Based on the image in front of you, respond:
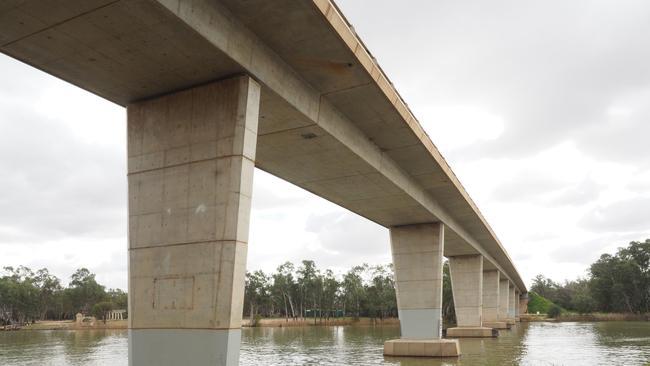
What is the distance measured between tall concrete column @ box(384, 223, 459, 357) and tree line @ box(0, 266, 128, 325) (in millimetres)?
100686

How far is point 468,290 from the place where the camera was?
5066 cm

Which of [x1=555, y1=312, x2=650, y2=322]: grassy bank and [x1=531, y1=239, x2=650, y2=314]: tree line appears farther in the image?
[x1=531, y1=239, x2=650, y2=314]: tree line

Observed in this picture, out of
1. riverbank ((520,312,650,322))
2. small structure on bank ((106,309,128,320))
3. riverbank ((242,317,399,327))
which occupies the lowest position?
small structure on bank ((106,309,128,320))

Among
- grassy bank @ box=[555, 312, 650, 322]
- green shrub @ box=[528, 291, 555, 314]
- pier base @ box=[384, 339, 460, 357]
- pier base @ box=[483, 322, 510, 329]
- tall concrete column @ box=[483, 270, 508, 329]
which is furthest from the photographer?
green shrub @ box=[528, 291, 555, 314]

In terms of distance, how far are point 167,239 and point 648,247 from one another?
122670mm

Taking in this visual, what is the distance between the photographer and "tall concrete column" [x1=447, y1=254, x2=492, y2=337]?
165 feet

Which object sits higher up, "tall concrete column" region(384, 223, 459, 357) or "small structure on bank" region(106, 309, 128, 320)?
"tall concrete column" region(384, 223, 459, 357)

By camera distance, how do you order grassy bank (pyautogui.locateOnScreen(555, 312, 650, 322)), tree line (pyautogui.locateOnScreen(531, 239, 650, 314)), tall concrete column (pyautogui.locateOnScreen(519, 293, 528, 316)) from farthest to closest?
tall concrete column (pyautogui.locateOnScreen(519, 293, 528, 316)) < tree line (pyautogui.locateOnScreen(531, 239, 650, 314)) < grassy bank (pyautogui.locateOnScreen(555, 312, 650, 322))

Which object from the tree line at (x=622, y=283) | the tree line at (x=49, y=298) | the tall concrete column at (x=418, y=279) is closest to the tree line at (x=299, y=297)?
the tree line at (x=49, y=298)

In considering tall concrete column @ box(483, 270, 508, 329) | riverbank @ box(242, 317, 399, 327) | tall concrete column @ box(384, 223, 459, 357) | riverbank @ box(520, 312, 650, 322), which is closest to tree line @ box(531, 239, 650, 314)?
riverbank @ box(520, 312, 650, 322)

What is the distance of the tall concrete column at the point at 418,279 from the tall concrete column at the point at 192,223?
62.2ft

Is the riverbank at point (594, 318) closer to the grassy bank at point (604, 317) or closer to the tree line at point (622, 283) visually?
the grassy bank at point (604, 317)

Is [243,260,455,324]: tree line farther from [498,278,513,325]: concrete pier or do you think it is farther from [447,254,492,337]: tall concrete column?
[447,254,492,337]: tall concrete column

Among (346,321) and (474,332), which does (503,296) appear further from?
(474,332)
